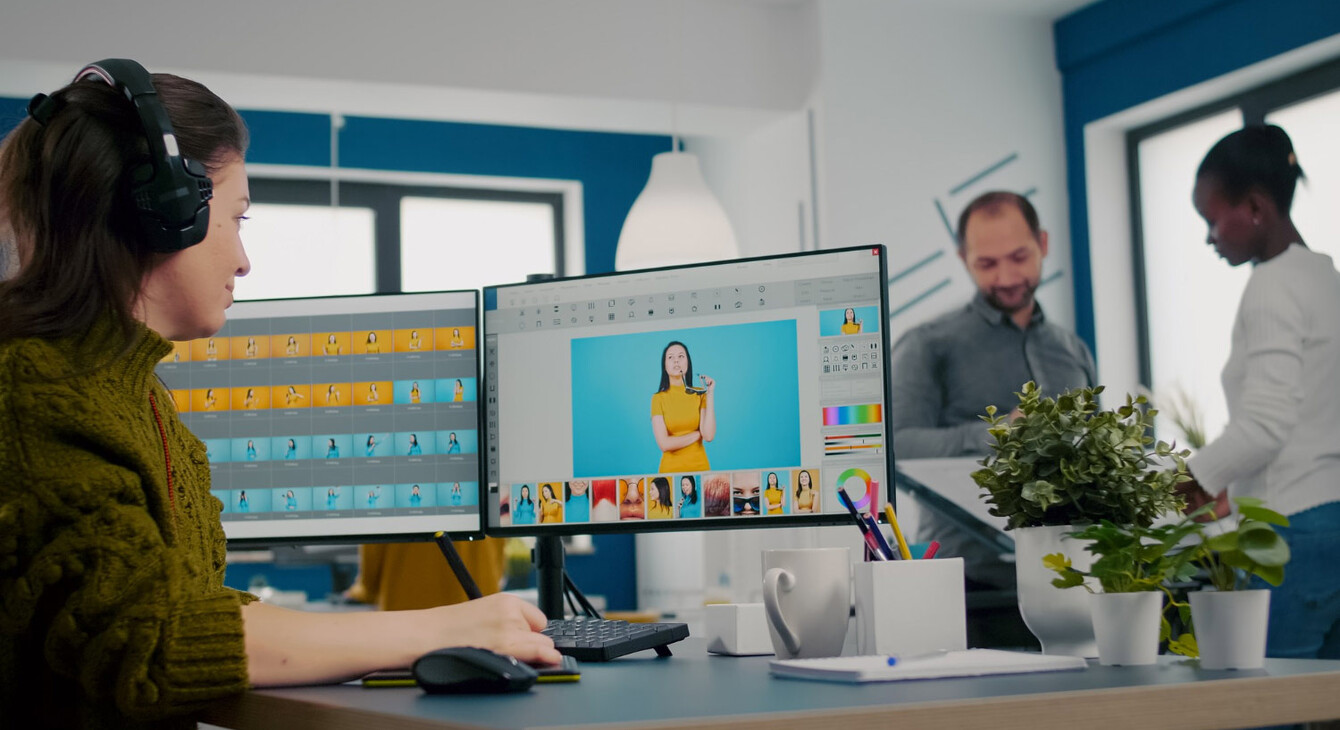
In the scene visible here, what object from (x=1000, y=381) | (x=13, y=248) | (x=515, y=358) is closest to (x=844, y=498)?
(x=515, y=358)

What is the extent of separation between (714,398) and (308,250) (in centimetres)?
438

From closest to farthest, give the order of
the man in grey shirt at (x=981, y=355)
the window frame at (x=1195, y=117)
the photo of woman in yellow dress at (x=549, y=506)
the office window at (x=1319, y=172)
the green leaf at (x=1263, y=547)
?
1. the green leaf at (x=1263, y=547)
2. the photo of woman in yellow dress at (x=549, y=506)
3. the office window at (x=1319, y=172)
4. the window frame at (x=1195, y=117)
5. the man in grey shirt at (x=981, y=355)

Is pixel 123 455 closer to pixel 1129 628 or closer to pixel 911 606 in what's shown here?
pixel 911 606

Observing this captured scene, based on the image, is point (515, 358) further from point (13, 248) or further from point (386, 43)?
point (386, 43)

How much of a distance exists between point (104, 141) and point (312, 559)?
13.4ft

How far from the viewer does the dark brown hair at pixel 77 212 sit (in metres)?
1.04

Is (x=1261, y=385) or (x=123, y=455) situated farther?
(x=1261, y=385)

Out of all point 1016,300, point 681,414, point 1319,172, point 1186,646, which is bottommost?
point 1186,646

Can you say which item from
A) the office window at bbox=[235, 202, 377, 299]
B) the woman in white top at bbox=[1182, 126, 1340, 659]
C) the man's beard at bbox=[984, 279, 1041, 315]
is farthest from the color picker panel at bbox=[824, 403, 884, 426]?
the office window at bbox=[235, 202, 377, 299]

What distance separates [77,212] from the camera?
1069 mm

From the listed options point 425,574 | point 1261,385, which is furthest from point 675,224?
point 1261,385

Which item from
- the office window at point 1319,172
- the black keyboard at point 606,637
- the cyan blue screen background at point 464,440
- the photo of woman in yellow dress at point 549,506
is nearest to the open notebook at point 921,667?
the black keyboard at point 606,637

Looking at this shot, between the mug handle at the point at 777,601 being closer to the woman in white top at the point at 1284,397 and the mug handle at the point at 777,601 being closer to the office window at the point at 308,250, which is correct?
the woman in white top at the point at 1284,397

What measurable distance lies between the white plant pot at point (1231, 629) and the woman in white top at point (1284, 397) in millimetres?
2591
